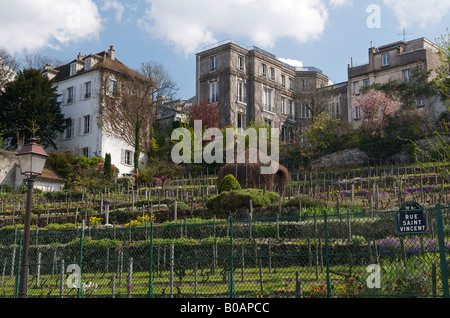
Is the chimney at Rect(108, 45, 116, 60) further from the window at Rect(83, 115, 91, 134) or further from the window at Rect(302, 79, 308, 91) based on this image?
the window at Rect(302, 79, 308, 91)

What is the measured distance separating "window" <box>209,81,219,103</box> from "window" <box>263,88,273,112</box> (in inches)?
204

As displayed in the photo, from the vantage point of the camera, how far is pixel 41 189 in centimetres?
3684

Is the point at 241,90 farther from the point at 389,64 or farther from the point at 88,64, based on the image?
the point at 88,64

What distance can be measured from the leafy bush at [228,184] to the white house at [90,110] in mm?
18185

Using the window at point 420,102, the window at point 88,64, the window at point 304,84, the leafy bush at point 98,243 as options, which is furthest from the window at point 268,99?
the leafy bush at point 98,243

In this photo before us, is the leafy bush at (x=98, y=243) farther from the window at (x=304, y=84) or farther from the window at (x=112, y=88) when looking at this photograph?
the window at (x=304, y=84)

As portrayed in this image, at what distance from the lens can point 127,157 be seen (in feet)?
148

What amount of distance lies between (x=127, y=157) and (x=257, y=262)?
32026 mm

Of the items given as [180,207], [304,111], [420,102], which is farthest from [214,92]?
[180,207]

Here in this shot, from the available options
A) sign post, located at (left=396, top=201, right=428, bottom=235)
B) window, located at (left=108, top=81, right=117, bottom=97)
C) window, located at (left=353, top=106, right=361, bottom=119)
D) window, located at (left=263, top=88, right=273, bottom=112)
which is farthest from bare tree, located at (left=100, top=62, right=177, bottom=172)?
sign post, located at (left=396, top=201, right=428, bottom=235)
